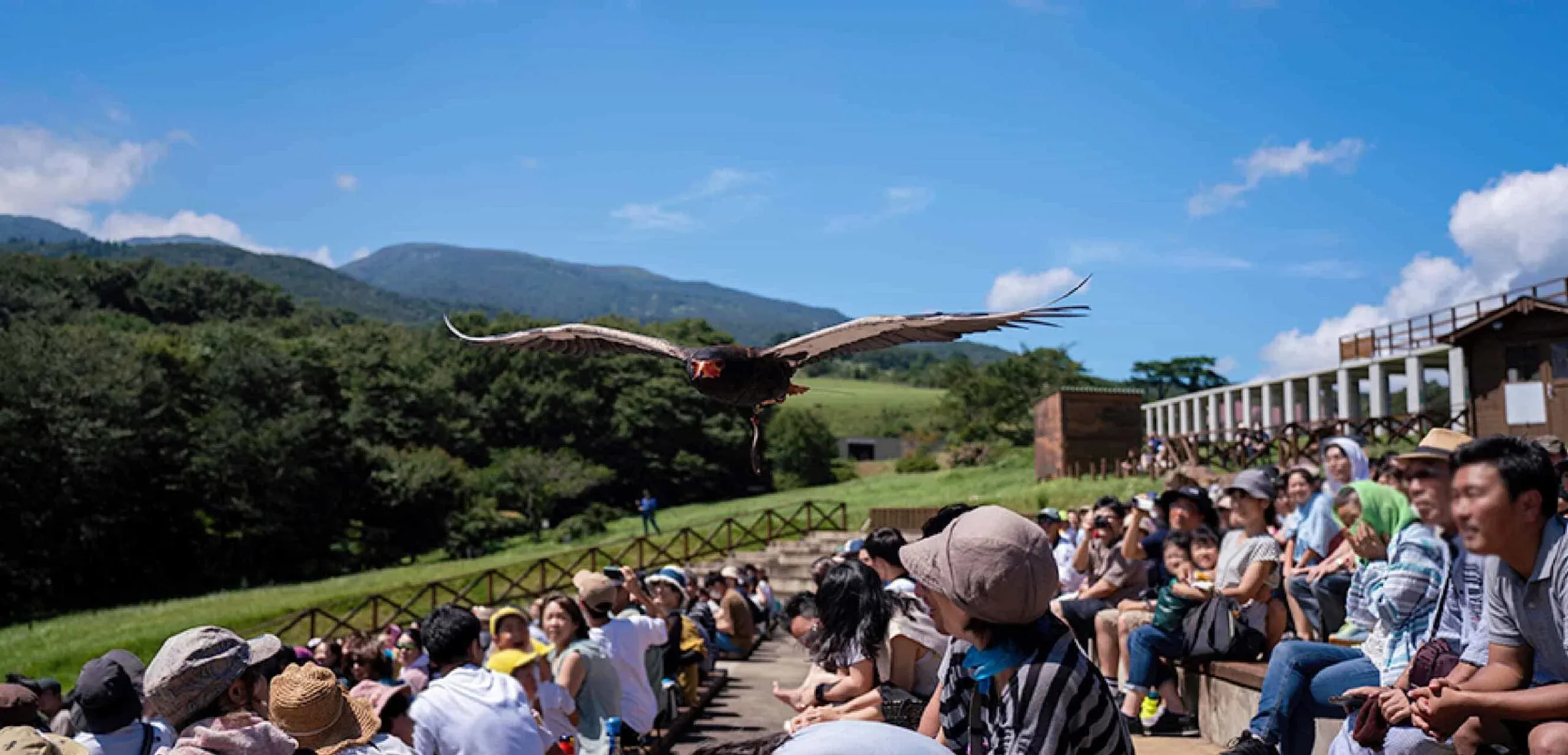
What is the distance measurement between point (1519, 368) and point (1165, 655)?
947 inches

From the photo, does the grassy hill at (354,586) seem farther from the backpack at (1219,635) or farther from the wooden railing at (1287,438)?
the backpack at (1219,635)

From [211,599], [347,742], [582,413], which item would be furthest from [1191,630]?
[582,413]

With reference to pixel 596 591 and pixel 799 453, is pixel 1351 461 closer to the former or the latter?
pixel 596 591

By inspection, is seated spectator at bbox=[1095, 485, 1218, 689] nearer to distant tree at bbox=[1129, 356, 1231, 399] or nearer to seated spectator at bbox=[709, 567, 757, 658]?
seated spectator at bbox=[709, 567, 757, 658]

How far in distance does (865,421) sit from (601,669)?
84.6m

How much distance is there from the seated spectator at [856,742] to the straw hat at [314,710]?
199 centimetres

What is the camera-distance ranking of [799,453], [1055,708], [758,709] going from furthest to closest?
1. [799,453]
2. [758,709]
3. [1055,708]

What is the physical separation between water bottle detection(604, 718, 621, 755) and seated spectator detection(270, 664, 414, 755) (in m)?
2.93

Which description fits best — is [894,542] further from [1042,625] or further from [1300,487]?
[1300,487]

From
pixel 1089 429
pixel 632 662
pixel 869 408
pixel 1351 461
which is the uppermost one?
pixel 869 408

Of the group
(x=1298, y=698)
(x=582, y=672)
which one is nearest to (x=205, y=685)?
(x=582, y=672)

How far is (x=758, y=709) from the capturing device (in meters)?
10.1

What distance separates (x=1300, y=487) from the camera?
20.2 feet

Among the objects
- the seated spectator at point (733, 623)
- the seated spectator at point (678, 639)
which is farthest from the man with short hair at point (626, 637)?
the seated spectator at point (733, 623)
